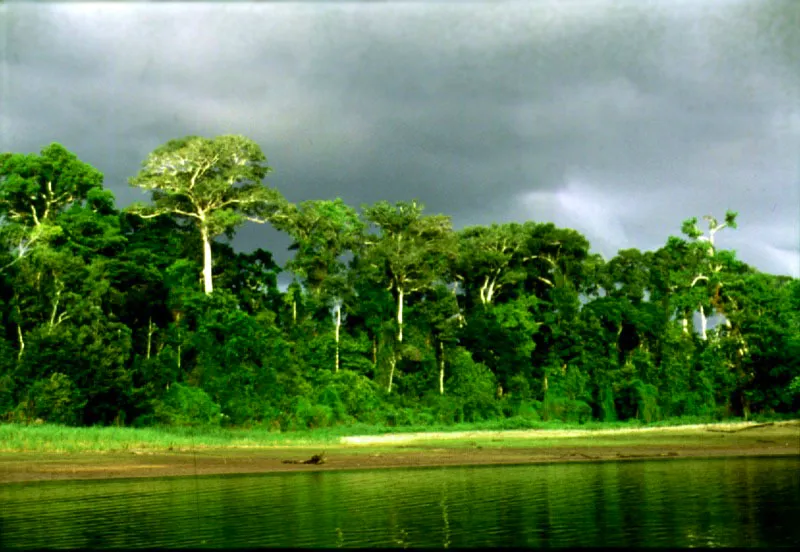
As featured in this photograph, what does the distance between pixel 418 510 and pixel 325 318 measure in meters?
37.1

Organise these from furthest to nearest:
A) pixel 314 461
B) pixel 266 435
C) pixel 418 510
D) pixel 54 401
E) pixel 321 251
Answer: pixel 321 251 → pixel 266 435 → pixel 54 401 → pixel 314 461 → pixel 418 510

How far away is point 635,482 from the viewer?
23375 millimetres

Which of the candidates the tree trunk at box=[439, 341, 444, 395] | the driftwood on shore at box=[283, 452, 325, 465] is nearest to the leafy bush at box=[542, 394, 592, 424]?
the tree trunk at box=[439, 341, 444, 395]

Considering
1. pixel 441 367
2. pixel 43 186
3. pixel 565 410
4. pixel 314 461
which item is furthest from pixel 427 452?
pixel 43 186

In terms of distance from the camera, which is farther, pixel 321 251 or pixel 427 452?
pixel 321 251

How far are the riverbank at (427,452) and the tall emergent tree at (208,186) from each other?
1674cm

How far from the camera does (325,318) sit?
54.9 meters

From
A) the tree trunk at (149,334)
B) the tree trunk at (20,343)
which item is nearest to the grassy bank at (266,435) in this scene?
the tree trunk at (20,343)

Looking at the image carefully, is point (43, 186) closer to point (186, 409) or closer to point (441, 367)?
point (186, 409)

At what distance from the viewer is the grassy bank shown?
1229 inches

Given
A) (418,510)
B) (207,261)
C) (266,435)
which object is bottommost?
(418,510)

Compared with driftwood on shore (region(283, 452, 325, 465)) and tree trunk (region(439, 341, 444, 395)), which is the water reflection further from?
tree trunk (region(439, 341, 444, 395))

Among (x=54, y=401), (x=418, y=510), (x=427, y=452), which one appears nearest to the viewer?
(x=418, y=510)

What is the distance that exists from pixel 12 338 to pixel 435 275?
84.4 ft
